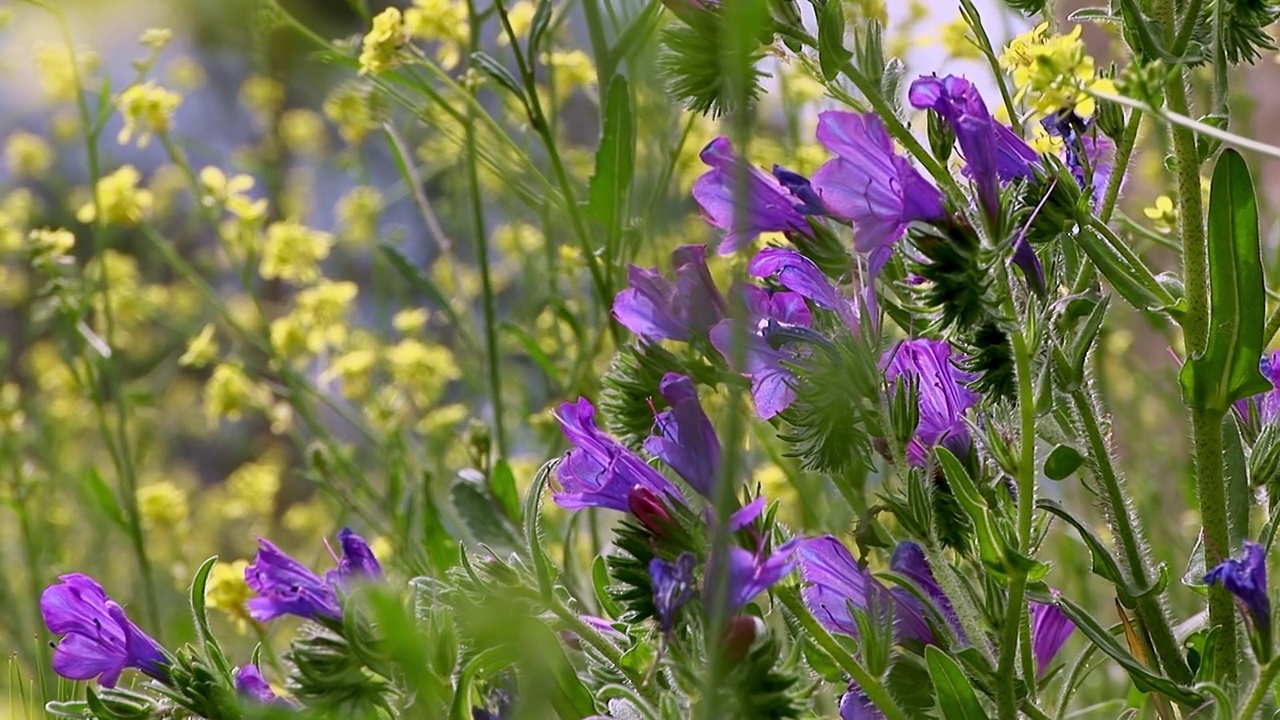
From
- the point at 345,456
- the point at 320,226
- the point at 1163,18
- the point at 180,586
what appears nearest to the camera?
the point at 1163,18

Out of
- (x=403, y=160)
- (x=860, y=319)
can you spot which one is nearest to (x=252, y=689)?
(x=860, y=319)

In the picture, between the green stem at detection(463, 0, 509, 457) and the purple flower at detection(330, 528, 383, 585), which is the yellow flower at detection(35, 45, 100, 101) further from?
the purple flower at detection(330, 528, 383, 585)

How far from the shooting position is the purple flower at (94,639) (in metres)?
0.57

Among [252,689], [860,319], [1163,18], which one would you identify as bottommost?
[252,689]

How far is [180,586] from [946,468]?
114 cm

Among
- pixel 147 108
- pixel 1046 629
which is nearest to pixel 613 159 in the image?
pixel 1046 629

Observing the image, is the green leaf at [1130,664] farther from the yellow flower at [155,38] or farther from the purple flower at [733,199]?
the yellow flower at [155,38]

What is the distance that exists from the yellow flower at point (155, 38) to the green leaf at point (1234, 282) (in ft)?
3.22

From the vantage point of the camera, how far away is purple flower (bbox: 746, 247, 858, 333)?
1.80ft

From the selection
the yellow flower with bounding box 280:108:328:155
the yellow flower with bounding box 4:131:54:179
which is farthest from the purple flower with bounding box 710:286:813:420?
the yellow flower with bounding box 4:131:54:179

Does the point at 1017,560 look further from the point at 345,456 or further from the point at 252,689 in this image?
the point at 345,456

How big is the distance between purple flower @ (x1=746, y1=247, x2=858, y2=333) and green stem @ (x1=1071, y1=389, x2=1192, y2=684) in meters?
0.10

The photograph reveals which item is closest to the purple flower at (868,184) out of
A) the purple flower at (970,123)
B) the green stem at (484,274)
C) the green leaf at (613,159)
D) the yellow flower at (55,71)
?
the purple flower at (970,123)

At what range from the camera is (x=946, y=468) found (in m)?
0.51
